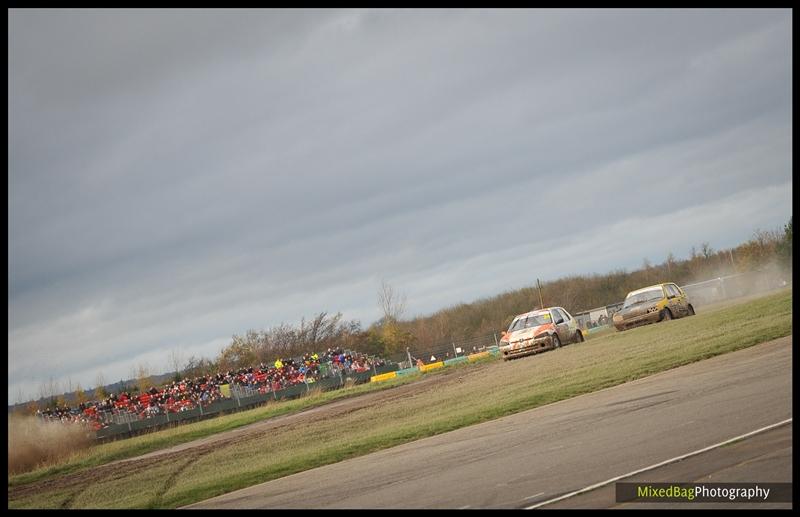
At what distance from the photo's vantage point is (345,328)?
76.9 metres

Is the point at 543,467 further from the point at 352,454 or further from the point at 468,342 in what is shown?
the point at 468,342

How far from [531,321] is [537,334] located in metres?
1.29

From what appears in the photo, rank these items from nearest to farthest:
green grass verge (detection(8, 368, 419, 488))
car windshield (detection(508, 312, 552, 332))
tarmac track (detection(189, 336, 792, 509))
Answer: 1. tarmac track (detection(189, 336, 792, 509))
2. green grass verge (detection(8, 368, 419, 488))
3. car windshield (detection(508, 312, 552, 332))

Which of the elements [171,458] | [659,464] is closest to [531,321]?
[171,458]

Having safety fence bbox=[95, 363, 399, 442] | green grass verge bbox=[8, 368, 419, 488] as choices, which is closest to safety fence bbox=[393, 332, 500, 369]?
safety fence bbox=[95, 363, 399, 442]

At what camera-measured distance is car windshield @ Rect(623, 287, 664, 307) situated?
34.8 metres

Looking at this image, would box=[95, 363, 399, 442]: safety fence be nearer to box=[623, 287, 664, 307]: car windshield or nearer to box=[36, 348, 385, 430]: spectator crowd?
box=[36, 348, 385, 430]: spectator crowd

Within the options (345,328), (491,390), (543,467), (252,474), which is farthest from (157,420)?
(345,328)

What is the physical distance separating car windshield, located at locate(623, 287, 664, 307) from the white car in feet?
11.8

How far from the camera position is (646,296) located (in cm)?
3541

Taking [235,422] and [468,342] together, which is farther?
[468,342]

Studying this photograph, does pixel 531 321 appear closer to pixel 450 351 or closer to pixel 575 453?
pixel 450 351

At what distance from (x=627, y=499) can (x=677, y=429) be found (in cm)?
333

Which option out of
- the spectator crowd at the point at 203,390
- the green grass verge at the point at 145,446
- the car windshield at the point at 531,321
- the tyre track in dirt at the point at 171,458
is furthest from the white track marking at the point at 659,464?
the spectator crowd at the point at 203,390
